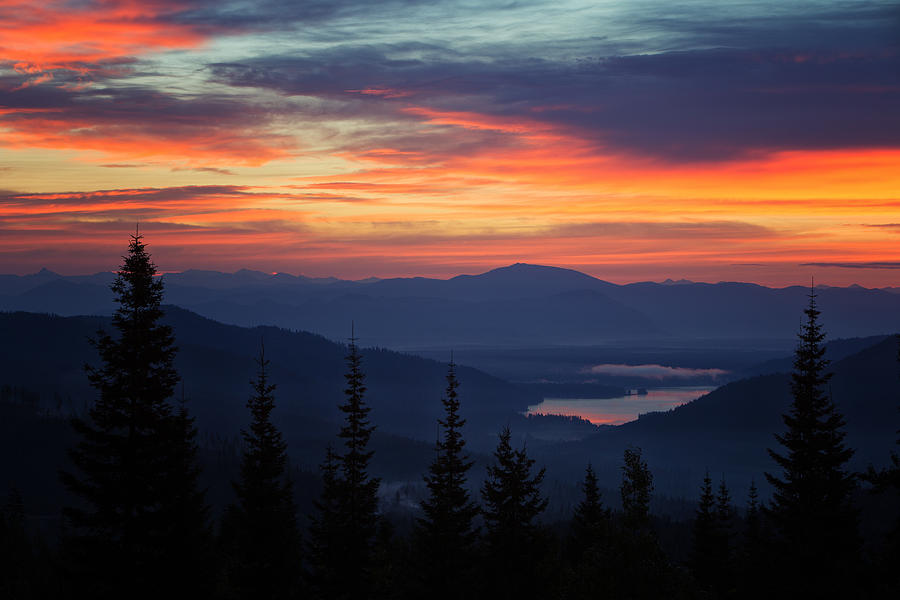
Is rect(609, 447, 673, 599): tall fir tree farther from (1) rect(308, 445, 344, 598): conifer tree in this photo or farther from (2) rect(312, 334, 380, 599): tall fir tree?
(1) rect(308, 445, 344, 598): conifer tree

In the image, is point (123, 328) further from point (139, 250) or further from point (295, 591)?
point (295, 591)

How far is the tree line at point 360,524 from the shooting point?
25.3 metres

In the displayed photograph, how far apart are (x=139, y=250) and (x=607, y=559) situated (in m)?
19.2

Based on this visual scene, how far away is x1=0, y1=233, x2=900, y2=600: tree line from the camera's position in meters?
25.3

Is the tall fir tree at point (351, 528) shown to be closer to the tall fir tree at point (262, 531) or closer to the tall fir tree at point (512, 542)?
the tall fir tree at point (262, 531)

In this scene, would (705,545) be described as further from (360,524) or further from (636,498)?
(636,498)

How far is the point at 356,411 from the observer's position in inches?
1658

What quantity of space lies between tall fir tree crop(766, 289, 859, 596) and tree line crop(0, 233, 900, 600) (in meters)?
0.07

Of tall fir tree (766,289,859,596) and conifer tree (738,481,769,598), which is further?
conifer tree (738,481,769,598)

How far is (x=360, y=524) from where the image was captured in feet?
138

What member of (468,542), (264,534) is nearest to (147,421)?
(264,534)

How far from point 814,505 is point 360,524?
2264 cm

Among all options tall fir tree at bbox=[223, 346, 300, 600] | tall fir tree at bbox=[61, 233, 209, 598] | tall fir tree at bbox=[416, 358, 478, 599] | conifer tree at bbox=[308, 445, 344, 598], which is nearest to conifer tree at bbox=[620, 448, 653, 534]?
tall fir tree at bbox=[61, 233, 209, 598]

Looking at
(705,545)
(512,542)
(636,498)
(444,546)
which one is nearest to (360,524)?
(444,546)
